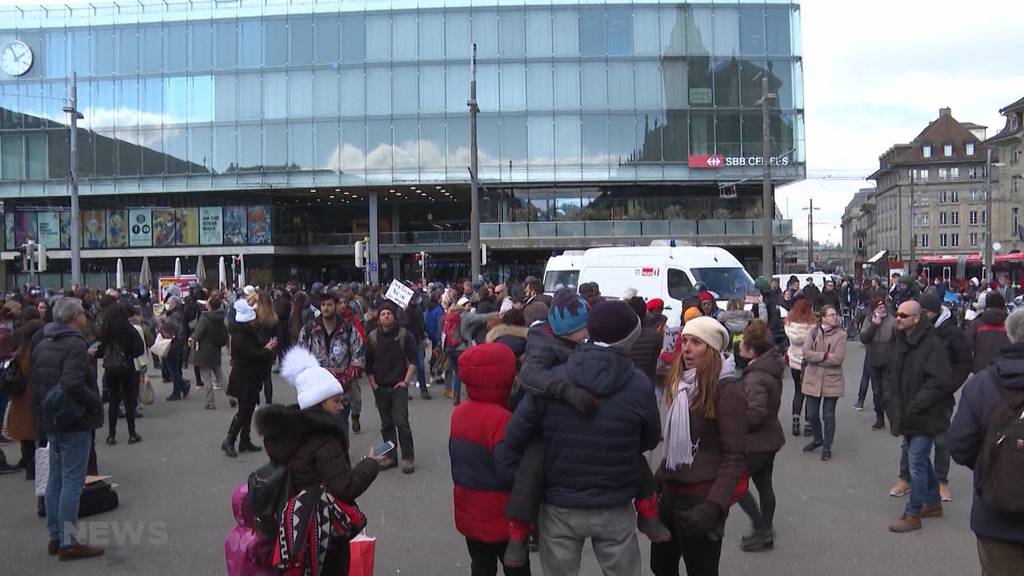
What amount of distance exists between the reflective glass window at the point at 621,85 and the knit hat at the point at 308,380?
40.9 meters

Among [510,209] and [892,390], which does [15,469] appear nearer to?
[892,390]

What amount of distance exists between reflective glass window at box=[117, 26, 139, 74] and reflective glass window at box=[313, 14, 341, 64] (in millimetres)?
10608

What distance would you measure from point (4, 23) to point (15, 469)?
48.0 m

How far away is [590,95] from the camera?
43.7 m

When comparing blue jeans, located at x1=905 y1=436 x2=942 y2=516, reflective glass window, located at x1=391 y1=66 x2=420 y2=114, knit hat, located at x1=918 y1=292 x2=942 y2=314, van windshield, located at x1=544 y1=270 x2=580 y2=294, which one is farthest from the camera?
reflective glass window, located at x1=391 y1=66 x2=420 y2=114

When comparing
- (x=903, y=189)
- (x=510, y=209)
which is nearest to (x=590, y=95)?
(x=510, y=209)

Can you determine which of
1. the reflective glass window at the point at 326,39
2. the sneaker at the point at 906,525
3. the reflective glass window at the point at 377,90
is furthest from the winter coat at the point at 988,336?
the reflective glass window at the point at 326,39

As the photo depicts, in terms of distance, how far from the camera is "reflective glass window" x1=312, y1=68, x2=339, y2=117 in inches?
1759

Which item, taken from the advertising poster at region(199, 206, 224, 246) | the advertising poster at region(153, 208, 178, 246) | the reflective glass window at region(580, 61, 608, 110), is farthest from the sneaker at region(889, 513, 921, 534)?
the advertising poster at region(153, 208, 178, 246)

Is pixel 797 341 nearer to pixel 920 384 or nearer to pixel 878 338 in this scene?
pixel 878 338

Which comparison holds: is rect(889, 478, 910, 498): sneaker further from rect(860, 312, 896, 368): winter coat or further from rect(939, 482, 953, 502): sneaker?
rect(860, 312, 896, 368): winter coat

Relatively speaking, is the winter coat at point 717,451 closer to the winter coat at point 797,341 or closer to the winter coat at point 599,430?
the winter coat at point 599,430

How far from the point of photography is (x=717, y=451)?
4.22m

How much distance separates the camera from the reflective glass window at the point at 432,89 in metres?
44.0
